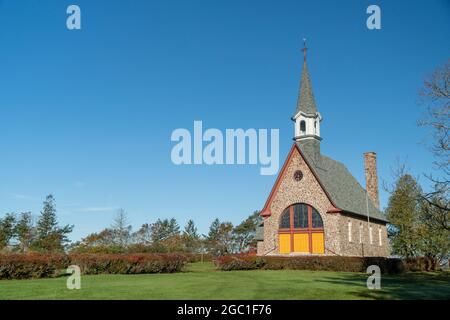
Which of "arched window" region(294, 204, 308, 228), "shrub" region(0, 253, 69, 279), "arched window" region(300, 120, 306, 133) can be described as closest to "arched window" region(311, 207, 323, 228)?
"arched window" region(294, 204, 308, 228)

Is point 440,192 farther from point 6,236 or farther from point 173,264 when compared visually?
point 6,236

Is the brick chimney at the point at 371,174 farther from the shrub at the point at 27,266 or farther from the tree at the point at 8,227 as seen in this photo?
the tree at the point at 8,227

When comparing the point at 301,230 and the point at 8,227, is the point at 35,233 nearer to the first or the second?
the point at 8,227

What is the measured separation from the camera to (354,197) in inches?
1639

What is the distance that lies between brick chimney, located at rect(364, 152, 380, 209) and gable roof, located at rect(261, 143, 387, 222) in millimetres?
1363

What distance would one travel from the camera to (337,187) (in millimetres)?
39438

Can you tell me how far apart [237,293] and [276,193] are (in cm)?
2565

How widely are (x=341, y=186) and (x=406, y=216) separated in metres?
8.92

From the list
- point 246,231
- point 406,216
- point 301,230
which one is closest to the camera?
point 301,230

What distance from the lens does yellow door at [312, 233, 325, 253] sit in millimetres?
35938

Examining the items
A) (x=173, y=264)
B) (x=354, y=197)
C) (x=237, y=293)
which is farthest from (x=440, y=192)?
(x=354, y=197)

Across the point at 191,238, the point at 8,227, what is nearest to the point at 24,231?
the point at 8,227
